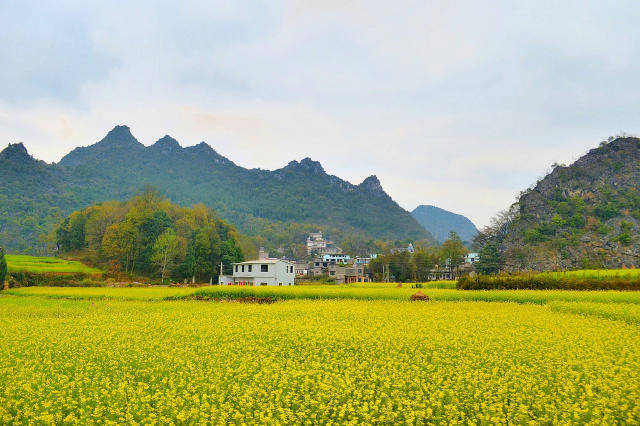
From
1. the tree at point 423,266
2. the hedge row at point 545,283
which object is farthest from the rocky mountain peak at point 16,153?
the hedge row at point 545,283

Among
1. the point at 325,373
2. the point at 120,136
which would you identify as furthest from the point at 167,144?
the point at 325,373

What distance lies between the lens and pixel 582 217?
70.6 m

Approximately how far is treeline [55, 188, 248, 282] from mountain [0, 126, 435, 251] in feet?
130

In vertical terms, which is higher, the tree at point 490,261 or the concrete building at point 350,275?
the tree at point 490,261

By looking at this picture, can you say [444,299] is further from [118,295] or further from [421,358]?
[118,295]

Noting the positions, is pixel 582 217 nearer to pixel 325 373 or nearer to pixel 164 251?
pixel 164 251

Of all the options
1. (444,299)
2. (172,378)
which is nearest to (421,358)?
(172,378)

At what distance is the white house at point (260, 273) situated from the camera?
50.4 meters

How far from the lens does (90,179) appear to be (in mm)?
135750

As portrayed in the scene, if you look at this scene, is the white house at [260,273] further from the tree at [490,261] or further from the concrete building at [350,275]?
the tree at [490,261]

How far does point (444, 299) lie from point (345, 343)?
656 inches

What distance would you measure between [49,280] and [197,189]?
125m

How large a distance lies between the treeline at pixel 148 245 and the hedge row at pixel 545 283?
135ft

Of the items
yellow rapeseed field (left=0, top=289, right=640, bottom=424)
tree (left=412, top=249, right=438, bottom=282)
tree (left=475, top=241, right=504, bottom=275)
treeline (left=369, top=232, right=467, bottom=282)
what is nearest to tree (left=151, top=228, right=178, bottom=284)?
treeline (left=369, top=232, right=467, bottom=282)
